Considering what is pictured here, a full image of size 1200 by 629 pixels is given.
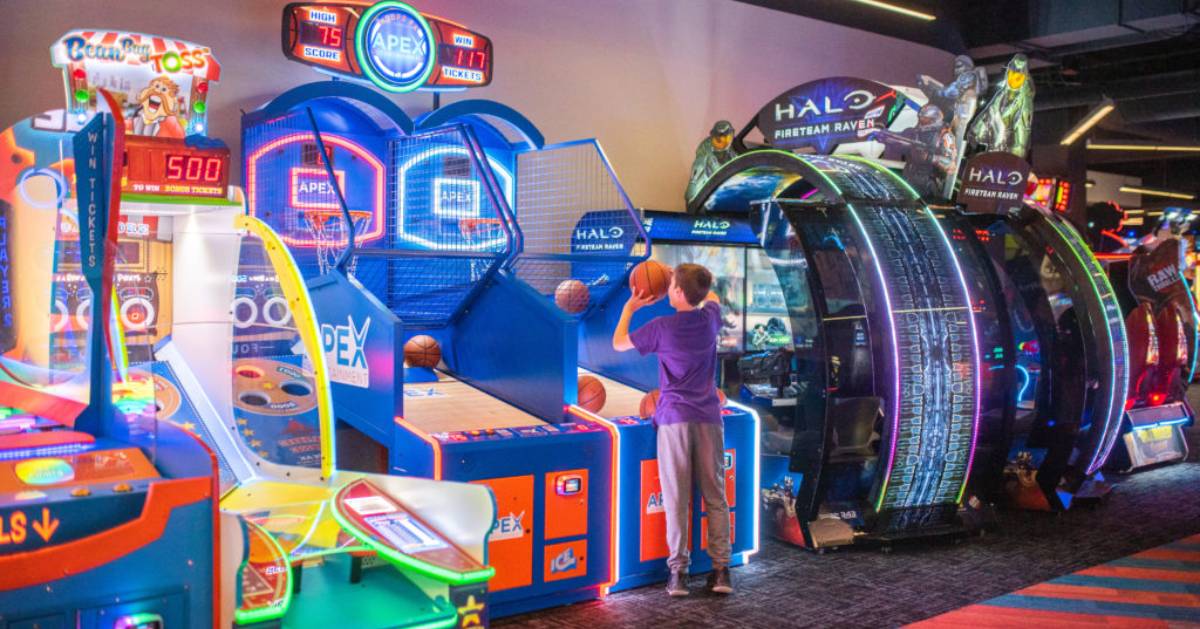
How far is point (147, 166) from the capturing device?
11.3 ft

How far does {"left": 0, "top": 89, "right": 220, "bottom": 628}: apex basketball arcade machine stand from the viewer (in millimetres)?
2232

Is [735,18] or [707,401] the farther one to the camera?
[735,18]

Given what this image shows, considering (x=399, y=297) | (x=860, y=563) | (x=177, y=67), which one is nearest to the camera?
(x=177, y=67)

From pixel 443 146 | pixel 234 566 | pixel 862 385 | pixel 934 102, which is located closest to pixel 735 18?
pixel 934 102

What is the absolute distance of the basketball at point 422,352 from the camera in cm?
522

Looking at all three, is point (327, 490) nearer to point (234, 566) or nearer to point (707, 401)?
point (234, 566)

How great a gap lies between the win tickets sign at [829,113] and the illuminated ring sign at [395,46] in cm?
263

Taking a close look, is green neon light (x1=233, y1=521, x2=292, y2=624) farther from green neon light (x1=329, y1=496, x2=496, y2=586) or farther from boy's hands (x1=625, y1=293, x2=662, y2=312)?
boy's hands (x1=625, y1=293, x2=662, y2=312)

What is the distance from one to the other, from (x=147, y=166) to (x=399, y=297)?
2.19 metres

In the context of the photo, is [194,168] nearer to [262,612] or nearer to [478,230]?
[262,612]

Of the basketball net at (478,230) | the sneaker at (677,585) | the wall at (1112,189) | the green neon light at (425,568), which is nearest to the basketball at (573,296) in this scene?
the basketball net at (478,230)

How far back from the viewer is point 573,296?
5.47 m

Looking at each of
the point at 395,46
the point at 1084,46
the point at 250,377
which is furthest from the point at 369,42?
the point at 1084,46

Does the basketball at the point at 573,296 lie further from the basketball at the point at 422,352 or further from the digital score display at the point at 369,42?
the digital score display at the point at 369,42
